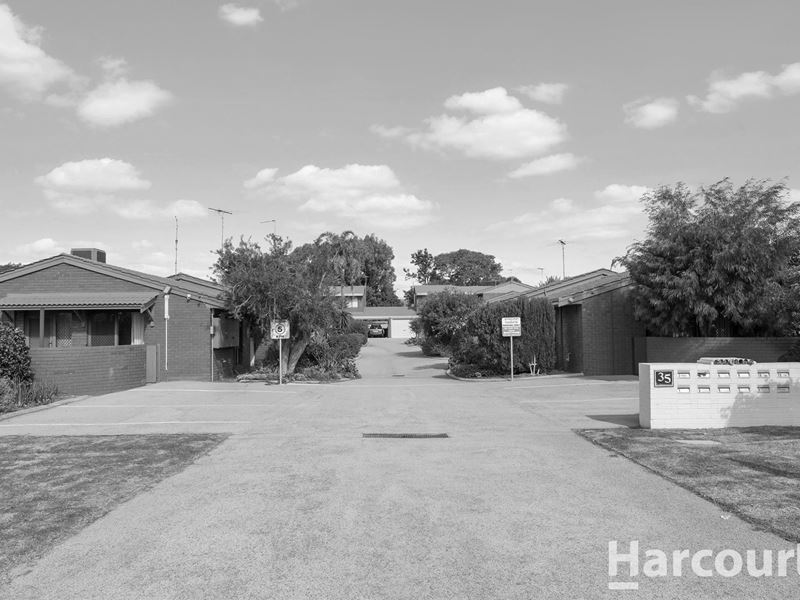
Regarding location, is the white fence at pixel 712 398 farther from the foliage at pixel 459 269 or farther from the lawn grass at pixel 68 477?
the foliage at pixel 459 269

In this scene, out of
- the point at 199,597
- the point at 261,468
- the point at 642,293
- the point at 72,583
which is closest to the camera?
the point at 199,597

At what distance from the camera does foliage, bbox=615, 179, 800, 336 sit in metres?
21.6

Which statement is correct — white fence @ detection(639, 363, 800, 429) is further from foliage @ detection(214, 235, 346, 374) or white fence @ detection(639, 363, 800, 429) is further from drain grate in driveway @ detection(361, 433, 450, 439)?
foliage @ detection(214, 235, 346, 374)

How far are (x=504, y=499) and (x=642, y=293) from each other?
18.4m

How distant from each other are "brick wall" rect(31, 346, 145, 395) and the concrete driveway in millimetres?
6788

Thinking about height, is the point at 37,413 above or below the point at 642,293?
below

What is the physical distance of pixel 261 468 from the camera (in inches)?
347

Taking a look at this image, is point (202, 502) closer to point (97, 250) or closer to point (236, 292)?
point (236, 292)

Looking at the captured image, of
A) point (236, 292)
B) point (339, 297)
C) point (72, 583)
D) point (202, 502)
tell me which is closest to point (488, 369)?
point (339, 297)

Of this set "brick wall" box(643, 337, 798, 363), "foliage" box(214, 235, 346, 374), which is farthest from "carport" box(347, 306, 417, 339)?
"brick wall" box(643, 337, 798, 363)

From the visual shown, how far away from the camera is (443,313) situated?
42.0 metres

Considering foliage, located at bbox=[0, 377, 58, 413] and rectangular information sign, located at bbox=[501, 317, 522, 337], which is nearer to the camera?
foliage, located at bbox=[0, 377, 58, 413]

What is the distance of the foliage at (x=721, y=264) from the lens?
21.6 metres

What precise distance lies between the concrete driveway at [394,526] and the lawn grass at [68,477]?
264 millimetres
